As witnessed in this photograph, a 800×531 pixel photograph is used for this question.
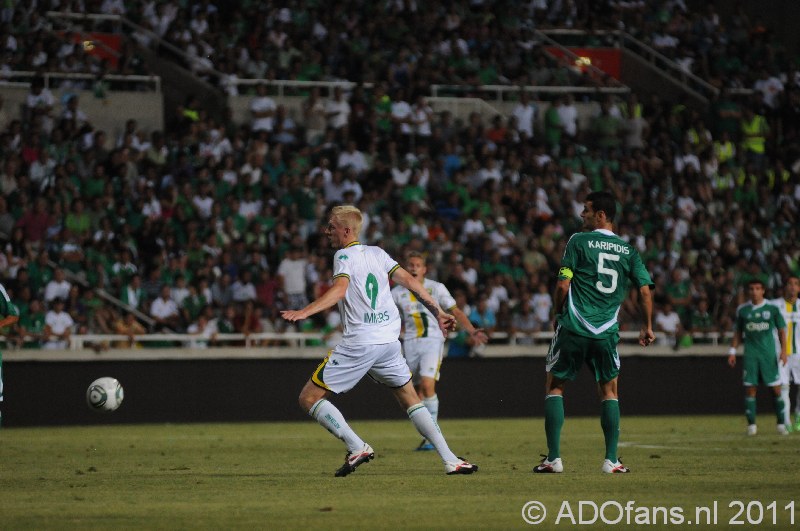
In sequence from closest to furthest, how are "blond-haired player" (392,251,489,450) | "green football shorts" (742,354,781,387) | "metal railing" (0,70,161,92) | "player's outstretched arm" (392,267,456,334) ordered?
"player's outstretched arm" (392,267,456,334), "blond-haired player" (392,251,489,450), "green football shorts" (742,354,781,387), "metal railing" (0,70,161,92)

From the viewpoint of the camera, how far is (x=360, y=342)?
11977 mm

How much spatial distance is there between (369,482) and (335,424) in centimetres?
59

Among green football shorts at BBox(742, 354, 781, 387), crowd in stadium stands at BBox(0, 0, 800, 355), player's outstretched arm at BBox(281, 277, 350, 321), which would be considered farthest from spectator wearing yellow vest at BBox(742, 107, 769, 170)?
player's outstretched arm at BBox(281, 277, 350, 321)

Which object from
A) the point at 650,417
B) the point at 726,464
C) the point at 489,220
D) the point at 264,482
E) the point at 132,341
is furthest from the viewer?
the point at 489,220

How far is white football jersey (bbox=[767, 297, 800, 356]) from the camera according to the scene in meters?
21.3

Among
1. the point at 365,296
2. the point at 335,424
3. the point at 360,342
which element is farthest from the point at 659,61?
the point at 335,424

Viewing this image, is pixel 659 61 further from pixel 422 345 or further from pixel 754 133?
pixel 422 345

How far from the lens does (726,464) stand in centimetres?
1348

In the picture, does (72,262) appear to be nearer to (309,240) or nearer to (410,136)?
(309,240)

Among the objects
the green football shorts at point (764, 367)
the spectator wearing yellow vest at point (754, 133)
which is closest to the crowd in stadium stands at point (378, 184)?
the spectator wearing yellow vest at point (754, 133)

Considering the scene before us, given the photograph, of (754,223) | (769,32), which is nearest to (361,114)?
(754,223)

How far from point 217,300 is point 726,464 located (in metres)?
12.0

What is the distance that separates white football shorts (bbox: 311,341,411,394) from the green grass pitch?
808 mm

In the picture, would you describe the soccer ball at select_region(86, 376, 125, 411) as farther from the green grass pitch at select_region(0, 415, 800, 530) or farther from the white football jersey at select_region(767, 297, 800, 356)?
the white football jersey at select_region(767, 297, 800, 356)
